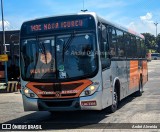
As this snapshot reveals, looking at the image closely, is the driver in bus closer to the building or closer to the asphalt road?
the asphalt road

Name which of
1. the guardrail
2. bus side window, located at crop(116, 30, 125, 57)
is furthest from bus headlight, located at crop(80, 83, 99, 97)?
the guardrail

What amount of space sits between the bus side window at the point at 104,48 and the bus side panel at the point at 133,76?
4259 millimetres

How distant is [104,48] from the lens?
437 inches

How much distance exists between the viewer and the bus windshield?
1041cm

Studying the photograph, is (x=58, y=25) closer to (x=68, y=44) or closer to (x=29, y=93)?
(x=68, y=44)

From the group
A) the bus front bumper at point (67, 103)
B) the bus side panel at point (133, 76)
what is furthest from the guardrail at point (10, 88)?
the bus front bumper at point (67, 103)

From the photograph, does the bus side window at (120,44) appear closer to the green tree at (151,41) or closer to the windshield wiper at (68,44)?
the windshield wiper at (68,44)

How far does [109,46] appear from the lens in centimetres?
1189

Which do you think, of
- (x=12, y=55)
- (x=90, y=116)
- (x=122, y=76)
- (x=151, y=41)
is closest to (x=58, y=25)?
(x=90, y=116)

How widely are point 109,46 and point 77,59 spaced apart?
72.4 inches

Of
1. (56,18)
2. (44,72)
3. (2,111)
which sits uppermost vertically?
(56,18)

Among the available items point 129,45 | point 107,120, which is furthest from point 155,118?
point 129,45

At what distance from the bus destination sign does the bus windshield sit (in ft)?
0.91

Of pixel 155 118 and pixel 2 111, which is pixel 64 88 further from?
pixel 2 111
